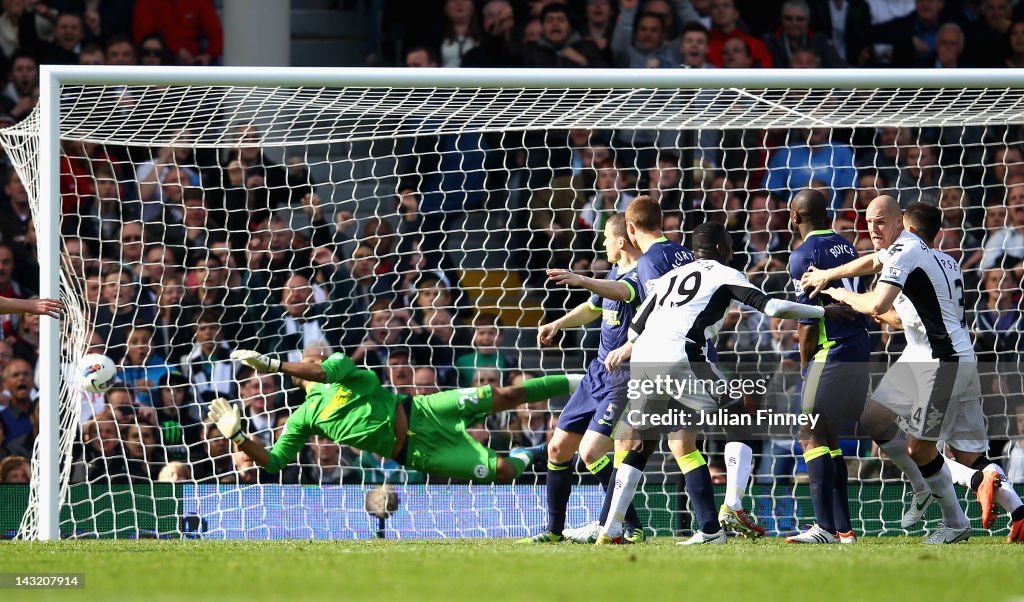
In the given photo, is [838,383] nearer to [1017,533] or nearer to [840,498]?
[840,498]

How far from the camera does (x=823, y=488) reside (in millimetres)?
6578

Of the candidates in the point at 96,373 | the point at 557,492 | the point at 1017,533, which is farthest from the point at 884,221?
the point at 96,373

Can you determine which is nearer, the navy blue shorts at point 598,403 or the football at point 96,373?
the navy blue shorts at point 598,403

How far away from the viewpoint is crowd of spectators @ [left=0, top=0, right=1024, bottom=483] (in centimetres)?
870

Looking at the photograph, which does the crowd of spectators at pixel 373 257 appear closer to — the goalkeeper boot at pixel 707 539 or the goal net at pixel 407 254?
the goal net at pixel 407 254

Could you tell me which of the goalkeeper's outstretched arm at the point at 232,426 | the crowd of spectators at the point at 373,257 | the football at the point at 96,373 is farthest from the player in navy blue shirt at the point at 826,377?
the football at the point at 96,373

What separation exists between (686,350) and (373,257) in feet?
10.8

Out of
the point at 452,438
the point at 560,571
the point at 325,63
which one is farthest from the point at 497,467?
the point at 325,63

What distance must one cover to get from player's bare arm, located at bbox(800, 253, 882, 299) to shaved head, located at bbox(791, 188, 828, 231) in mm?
359

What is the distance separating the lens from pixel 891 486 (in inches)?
324

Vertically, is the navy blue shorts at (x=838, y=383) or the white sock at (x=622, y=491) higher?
the navy blue shorts at (x=838, y=383)

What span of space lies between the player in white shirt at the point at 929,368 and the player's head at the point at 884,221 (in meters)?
0.10

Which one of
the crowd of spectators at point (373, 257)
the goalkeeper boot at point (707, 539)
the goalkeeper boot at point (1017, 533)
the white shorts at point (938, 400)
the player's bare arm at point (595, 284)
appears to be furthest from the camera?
the crowd of spectators at point (373, 257)

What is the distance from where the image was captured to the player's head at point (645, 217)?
21.7 feet
